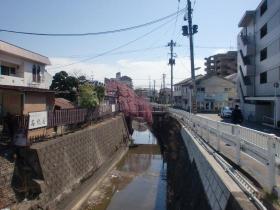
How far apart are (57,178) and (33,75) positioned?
54.8 feet

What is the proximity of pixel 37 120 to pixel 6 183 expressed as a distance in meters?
4.20

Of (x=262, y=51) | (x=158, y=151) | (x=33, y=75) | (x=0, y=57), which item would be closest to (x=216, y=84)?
(x=262, y=51)

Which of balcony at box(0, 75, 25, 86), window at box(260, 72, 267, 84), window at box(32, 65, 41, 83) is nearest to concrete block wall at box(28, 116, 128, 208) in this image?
balcony at box(0, 75, 25, 86)

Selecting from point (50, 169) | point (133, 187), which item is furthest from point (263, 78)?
point (50, 169)

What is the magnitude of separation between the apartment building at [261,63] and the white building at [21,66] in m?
21.1

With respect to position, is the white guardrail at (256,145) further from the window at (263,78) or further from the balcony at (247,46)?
the balcony at (247,46)

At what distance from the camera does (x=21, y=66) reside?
90.0 feet

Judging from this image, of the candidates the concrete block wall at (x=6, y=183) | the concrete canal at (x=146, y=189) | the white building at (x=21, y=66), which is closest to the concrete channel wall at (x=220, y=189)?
the concrete canal at (x=146, y=189)

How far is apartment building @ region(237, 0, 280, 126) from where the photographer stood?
30.9 metres

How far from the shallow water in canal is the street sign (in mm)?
4626

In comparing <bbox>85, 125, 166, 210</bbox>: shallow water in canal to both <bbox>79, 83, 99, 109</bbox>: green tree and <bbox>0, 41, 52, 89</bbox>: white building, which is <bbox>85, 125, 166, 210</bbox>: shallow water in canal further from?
<bbox>0, 41, 52, 89</bbox>: white building

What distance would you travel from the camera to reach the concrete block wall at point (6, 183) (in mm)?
12215

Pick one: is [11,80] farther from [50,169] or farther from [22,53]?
[50,169]

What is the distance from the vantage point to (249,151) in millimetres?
8906
